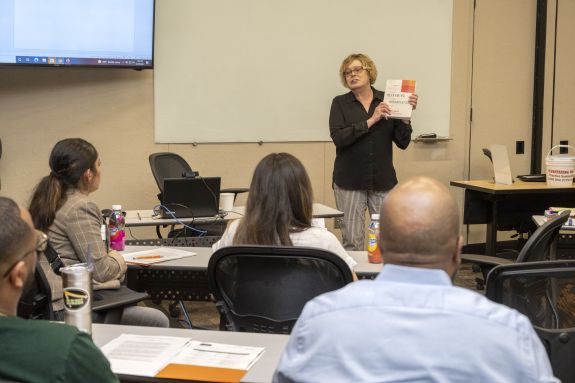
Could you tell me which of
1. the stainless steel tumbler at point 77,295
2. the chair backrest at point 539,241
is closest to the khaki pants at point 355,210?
the chair backrest at point 539,241

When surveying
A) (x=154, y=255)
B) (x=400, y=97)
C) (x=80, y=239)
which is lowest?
(x=154, y=255)

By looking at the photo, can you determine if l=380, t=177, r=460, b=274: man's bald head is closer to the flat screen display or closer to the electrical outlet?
the flat screen display

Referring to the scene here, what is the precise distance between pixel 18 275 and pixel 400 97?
3.86 metres

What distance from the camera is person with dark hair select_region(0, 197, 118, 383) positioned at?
1316 millimetres

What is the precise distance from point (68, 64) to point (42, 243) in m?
4.17

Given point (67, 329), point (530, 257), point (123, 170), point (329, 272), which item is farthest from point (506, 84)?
point (67, 329)

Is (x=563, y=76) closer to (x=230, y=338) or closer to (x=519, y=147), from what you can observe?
(x=519, y=147)

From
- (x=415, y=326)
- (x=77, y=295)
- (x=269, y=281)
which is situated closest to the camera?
(x=415, y=326)

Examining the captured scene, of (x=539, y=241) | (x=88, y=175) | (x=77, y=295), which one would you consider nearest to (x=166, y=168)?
(x=88, y=175)

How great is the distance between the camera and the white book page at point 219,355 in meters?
1.92

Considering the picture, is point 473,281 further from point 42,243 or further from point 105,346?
point 42,243

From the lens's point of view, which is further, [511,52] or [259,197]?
[511,52]

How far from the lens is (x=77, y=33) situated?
17.9ft

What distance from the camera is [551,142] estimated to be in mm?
7215
